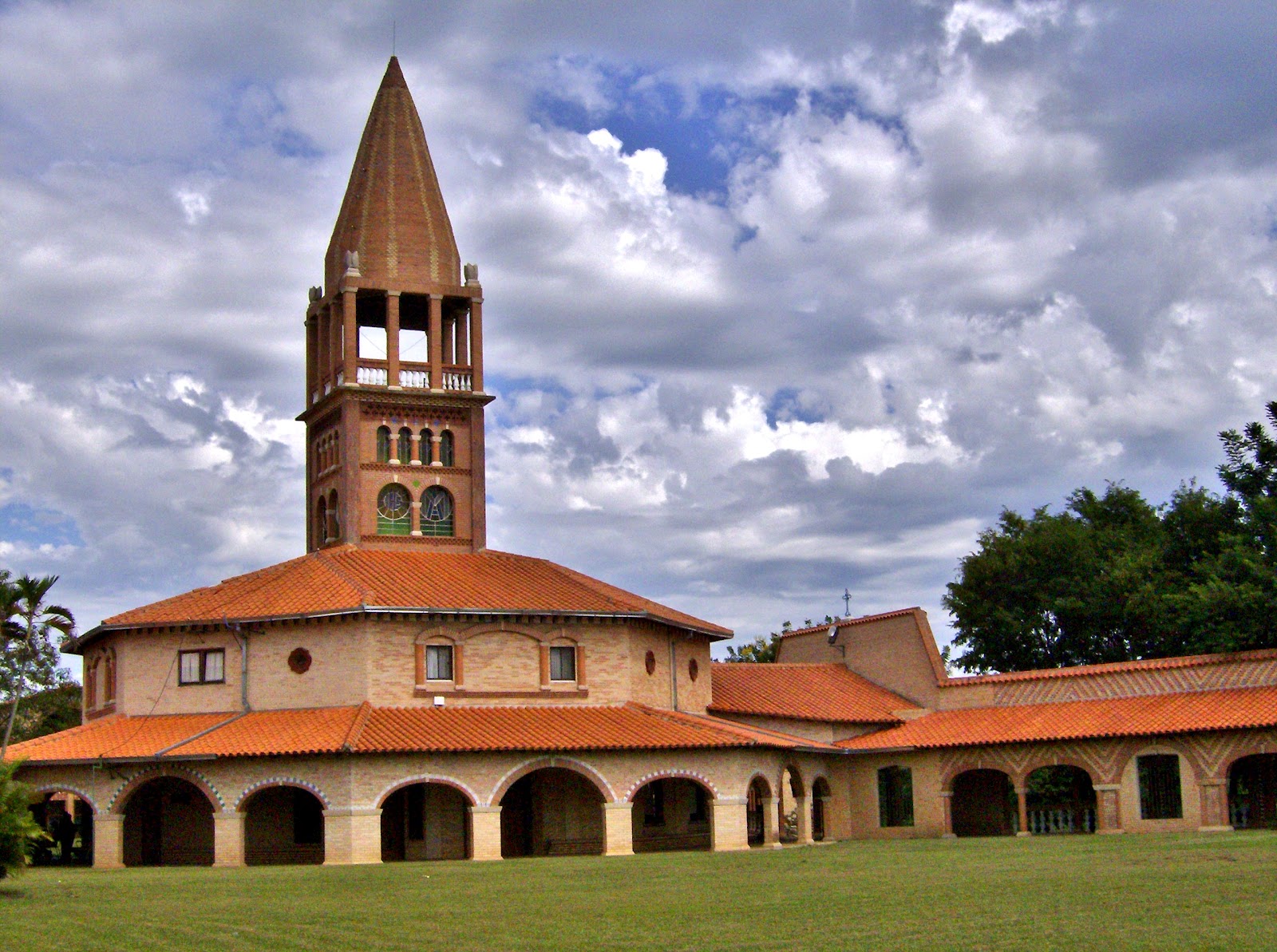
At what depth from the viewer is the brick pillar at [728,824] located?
A: 143 feet

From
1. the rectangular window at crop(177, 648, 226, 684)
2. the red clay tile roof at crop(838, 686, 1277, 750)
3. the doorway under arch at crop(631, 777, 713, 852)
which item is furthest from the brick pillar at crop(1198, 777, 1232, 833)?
the rectangular window at crop(177, 648, 226, 684)

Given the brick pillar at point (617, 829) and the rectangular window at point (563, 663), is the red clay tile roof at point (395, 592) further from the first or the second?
the brick pillar at point (617, 829)

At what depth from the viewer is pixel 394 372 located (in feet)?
175

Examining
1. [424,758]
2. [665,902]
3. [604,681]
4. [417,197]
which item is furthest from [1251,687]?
[417,197]

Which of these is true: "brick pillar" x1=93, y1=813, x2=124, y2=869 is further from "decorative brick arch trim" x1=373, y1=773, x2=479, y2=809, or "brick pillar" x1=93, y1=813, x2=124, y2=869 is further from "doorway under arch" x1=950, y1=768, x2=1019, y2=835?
"doorway under arch" x1=950, y1=768, x2=1019, y2=835

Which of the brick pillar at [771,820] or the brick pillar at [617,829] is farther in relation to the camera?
the brick pillar at [771,820]

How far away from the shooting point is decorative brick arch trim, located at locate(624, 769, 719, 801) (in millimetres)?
43188

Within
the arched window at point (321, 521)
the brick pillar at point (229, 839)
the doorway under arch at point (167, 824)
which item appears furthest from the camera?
the arched window at point (321, 521)

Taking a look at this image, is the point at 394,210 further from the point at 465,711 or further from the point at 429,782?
the point at 429,782

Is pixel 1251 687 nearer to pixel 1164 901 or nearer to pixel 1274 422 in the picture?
pixel 1274 422

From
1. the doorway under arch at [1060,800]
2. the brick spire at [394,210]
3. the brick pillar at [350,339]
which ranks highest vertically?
the brick spire at [394,210]

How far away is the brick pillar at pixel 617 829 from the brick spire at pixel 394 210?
2013 centimetres

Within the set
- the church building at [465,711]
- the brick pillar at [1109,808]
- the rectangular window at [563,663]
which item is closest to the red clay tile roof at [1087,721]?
the church building at [465,711]

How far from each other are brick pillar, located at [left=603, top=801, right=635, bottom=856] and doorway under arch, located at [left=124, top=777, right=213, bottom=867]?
11.2 meters
